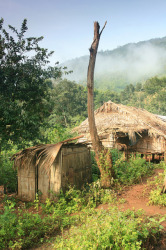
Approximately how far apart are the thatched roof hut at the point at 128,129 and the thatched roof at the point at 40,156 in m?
5.00

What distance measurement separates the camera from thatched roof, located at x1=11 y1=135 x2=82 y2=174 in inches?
258

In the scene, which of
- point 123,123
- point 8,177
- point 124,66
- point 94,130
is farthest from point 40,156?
point 124,66

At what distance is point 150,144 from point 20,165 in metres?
8.81

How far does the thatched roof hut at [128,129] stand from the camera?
1211cm

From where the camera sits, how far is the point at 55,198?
6664 millimetres

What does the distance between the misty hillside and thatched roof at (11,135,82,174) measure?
6024 cm

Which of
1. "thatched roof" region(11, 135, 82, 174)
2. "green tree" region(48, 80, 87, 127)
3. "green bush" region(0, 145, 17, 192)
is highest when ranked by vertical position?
"green tree" region(48, 80, 87, 127)

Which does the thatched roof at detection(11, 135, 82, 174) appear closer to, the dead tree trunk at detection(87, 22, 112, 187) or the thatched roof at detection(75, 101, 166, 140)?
the dead tree trunk at detection(87, 22, 112, 187)

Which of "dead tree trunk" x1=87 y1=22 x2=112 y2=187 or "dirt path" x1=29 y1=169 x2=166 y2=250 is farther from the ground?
"dead tree trunk" x1=87 y1=22 x2=112 y2=187

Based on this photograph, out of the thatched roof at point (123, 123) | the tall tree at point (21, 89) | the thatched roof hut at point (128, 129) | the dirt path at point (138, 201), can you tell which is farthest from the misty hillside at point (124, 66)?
the dirt path at point (138, 201)

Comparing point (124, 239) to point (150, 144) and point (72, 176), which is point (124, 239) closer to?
point (72, 176)

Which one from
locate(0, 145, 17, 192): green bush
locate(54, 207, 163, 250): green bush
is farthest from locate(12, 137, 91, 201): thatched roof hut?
locate(54, 207, 163, 250): green bush

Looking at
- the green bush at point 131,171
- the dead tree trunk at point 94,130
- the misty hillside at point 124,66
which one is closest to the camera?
the dead tree trunk at point 94,130

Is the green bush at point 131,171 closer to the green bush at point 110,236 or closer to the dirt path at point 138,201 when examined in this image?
the dirt path at point 138,201
